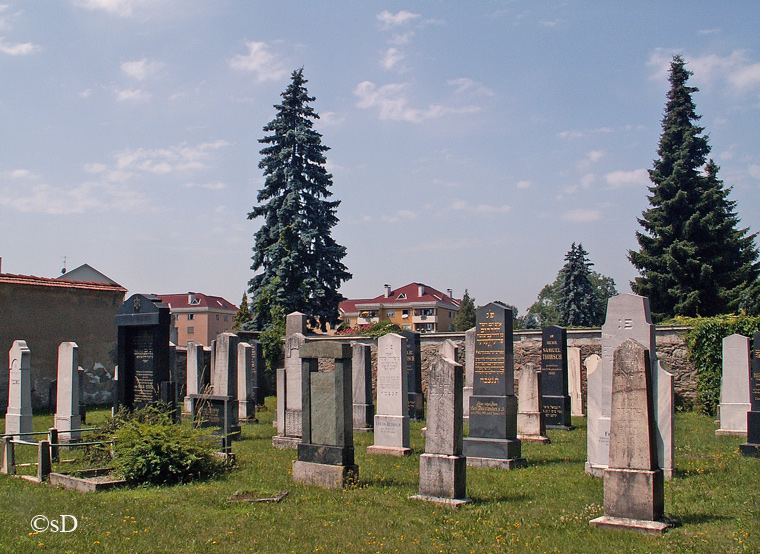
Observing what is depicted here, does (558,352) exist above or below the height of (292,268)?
below

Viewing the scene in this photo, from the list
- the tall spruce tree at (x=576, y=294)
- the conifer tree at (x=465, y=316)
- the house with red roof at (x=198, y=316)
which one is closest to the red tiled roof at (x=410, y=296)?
the conifer tree at (x=465, y=316)

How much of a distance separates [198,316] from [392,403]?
74172 mm

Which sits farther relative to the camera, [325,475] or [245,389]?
[245,389]

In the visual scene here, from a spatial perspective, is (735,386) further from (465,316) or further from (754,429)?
(465,316)

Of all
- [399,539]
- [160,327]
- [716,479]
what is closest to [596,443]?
[716,479]

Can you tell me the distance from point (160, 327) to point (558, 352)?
9672 mm

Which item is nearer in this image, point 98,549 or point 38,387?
point 98,549

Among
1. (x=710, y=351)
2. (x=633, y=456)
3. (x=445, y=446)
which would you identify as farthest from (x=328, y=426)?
(x=710, y=351)

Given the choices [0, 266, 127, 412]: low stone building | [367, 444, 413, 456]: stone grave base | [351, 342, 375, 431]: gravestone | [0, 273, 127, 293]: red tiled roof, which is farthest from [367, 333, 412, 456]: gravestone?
[0, 273, 127, 293]: red tiled roof

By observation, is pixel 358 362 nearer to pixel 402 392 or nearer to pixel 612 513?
pixel 402 392

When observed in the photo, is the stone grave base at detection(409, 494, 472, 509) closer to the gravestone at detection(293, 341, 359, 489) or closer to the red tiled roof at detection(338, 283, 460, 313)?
the gravestone at detection(293, 341, 359, 489)

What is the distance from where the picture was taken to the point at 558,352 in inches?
659

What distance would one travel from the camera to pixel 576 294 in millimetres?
56531

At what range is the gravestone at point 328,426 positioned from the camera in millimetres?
9133
